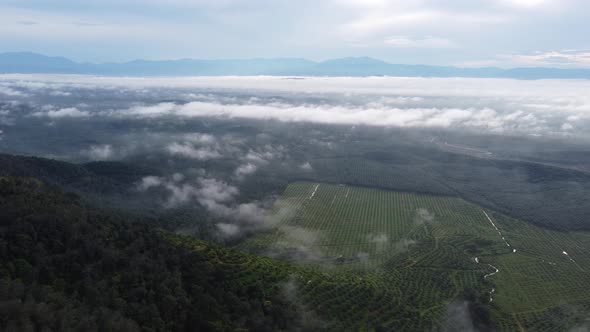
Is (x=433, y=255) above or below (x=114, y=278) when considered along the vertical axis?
below

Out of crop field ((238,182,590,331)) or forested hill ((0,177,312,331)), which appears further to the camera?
crop field ((238,182,590,331))

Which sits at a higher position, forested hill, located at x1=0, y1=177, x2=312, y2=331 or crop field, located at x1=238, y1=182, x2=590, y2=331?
forested hill, located at x1=0, y1=177, x2=312, y2=331

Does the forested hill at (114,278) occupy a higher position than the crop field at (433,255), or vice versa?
the forested hill at (114,278)

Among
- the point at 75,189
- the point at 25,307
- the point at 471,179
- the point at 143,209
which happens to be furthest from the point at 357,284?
the point at 471,179

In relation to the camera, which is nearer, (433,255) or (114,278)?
(114,278)
